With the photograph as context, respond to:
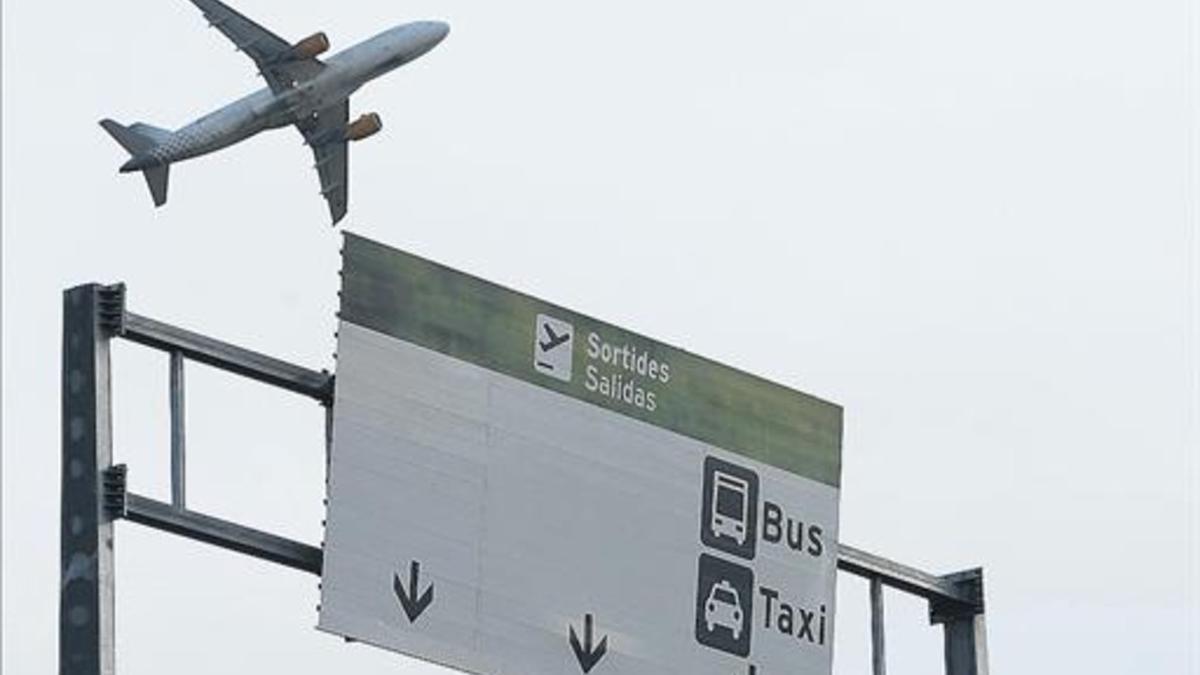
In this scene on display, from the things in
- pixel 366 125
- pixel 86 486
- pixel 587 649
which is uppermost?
pixel 366 125

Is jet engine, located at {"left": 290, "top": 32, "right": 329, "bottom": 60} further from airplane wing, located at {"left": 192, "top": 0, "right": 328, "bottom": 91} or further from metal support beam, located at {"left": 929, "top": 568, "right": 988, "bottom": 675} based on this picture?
metal support beam, located at {"left": 929, "top": 568, "right": 988, "bottom": 675}

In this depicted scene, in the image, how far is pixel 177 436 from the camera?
81.6ft

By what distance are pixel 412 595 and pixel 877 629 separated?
248 inches

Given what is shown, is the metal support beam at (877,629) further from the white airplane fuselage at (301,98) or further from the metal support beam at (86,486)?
the white airplane fuselage at (301,98)

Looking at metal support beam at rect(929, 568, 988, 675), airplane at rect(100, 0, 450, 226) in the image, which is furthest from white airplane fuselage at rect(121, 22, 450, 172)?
metal support beam at rect(929, 568, 988, 675)

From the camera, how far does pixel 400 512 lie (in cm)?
2586

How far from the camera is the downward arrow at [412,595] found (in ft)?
83.9

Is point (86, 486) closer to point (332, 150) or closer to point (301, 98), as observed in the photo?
point (301, 98)

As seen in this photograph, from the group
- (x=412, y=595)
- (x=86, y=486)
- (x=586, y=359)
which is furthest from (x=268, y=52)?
(x=86, y=486)

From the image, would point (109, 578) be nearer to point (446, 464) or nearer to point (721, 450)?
point (446, 464)

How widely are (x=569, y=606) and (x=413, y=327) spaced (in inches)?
99.2

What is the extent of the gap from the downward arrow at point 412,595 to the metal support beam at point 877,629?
5.97 metres

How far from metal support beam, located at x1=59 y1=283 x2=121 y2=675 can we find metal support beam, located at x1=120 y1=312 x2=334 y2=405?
0.28 m

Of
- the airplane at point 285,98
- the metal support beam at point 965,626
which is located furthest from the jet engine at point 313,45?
the metal support beam at point 965,626
